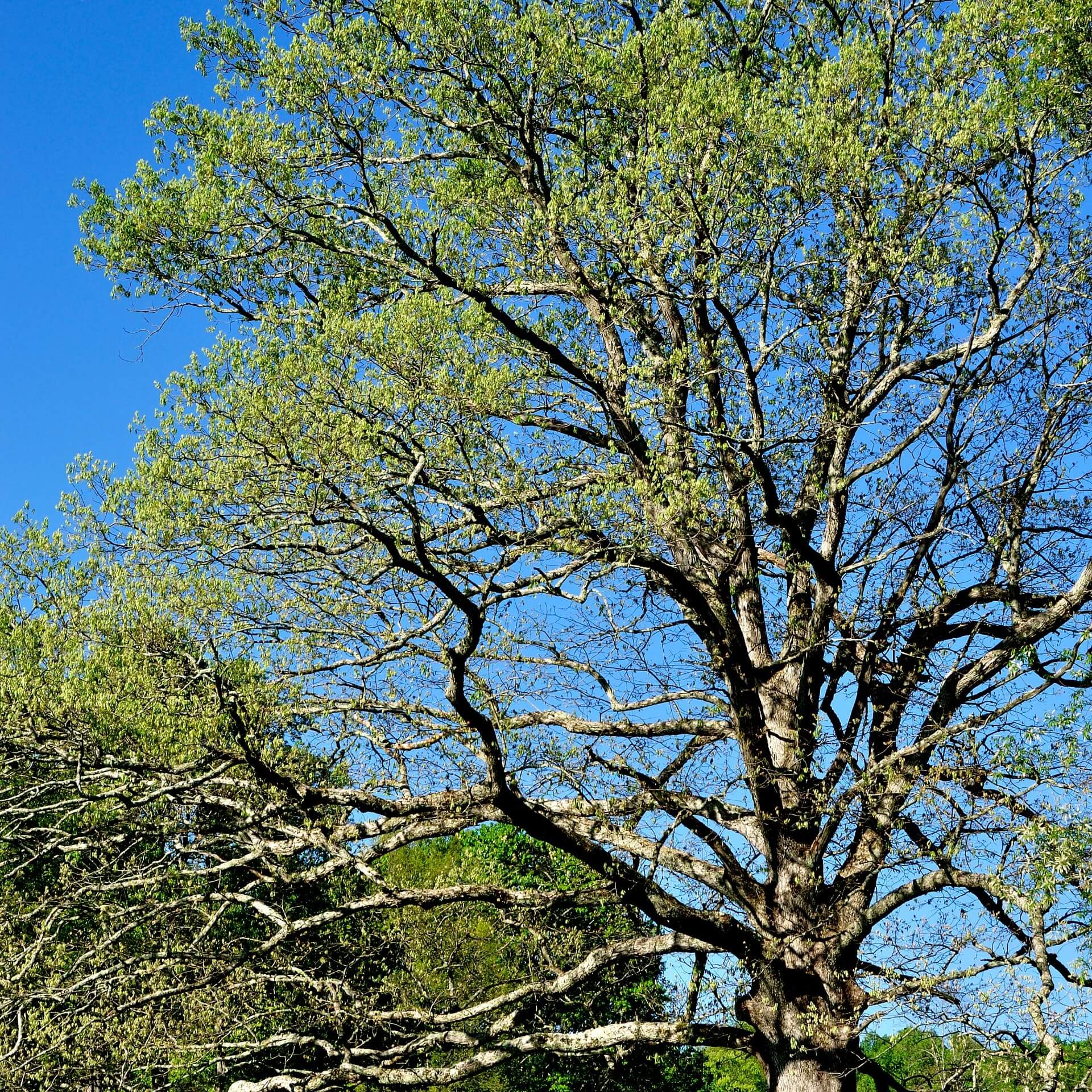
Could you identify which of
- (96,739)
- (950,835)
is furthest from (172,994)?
(950,835)

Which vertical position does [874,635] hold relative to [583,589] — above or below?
below

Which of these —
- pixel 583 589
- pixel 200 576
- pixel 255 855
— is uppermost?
pixel 200 576

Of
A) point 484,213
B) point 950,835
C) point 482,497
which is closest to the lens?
point 950,835

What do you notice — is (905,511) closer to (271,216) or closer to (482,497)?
(482,497)

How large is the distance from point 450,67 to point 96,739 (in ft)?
27.1

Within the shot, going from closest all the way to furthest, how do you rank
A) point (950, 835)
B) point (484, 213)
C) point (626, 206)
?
1. point (950, 835)
2. point (626, 206)
3. point (484, 213)

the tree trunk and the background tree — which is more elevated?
the background tree

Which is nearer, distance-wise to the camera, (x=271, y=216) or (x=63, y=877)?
(x=63, y=877)

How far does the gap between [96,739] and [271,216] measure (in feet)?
19.7

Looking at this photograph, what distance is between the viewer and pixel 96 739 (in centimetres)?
1098

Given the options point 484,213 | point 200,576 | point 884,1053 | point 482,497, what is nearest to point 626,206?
point 484,213

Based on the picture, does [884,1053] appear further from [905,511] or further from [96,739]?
[96,739]

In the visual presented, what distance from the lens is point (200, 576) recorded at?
10.8m

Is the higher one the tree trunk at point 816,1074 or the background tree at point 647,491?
the background tree at point 647,491
